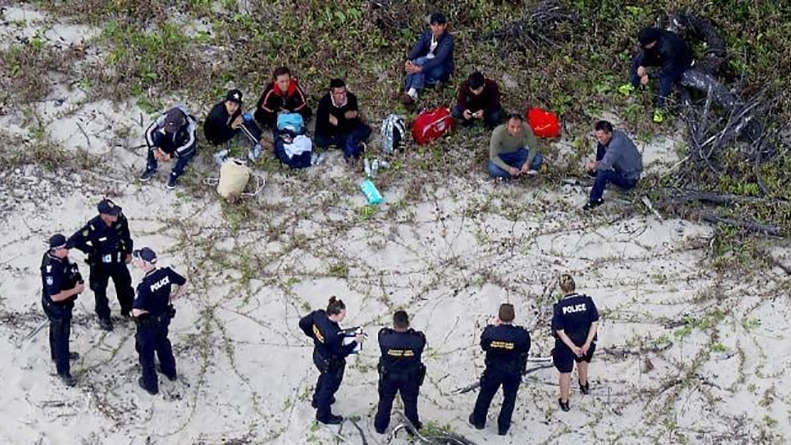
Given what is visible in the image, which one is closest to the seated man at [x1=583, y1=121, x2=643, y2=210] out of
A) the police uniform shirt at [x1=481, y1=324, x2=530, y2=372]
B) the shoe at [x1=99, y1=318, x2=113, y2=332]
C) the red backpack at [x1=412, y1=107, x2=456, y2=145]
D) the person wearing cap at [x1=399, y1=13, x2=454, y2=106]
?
the red backpack at [x1=412, y1=107, x2=456, y2=145]

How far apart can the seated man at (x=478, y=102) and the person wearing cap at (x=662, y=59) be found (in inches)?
76.8

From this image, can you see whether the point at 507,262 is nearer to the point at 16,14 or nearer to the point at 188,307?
the point at 188,307

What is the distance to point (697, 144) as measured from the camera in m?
13.8

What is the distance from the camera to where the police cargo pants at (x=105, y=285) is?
1131 cm

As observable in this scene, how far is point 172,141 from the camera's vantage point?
1314 centimetres

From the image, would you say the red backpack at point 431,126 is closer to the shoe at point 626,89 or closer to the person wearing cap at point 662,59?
the shoe at point 626,89

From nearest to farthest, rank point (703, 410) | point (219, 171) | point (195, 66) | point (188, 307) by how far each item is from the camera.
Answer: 1. point (703, 410)
2. point (188, 307)
3. point (219, 171)
4. point (195, 66)

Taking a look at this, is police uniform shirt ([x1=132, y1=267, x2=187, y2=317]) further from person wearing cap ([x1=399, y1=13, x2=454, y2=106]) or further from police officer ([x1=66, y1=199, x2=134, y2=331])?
person wearing cap ([x1=399, y1=13, x2=454, y2=106])

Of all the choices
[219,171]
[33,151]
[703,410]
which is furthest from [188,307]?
[703,410]

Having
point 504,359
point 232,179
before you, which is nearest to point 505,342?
point 504,359

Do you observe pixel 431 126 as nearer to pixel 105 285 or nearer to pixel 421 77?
pixel 421 77

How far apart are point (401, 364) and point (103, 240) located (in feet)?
10.4

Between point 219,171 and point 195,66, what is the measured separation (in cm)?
200

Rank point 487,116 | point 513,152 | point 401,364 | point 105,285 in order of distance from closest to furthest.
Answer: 1. point 401,364
2. point 105,285
3. point 513,152
4. point 487,116
